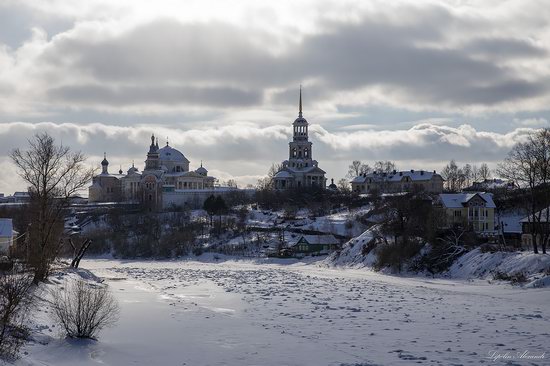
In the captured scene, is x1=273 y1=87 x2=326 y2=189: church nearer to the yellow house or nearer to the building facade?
the building facade

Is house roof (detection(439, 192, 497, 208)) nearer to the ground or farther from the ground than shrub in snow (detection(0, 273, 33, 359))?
farther from the ground

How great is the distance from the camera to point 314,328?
25.4m

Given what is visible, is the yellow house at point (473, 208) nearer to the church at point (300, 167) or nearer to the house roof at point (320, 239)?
the house roof at point (320, 239)

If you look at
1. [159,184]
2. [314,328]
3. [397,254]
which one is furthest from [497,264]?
[159,184]

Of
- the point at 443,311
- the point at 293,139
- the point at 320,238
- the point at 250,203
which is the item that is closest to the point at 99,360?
the point at 443,311

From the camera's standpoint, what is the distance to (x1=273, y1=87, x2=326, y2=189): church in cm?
14575

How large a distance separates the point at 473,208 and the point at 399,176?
67090 millimetres

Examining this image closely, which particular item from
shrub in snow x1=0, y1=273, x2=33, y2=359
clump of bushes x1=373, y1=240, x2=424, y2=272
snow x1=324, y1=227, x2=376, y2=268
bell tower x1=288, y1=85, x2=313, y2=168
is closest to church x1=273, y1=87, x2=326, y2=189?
bell tower x1=288, y1=85, x2=313, y2=168

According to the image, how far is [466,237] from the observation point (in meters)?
62.4

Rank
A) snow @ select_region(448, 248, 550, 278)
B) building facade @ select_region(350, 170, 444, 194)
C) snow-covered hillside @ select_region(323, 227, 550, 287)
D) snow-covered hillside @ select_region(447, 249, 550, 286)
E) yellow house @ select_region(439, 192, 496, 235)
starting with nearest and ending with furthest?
1. snow-covered hillside @ select_region(323, 227, 550, 287)
2. snow-covered hillside @ select_region(447, 249, 550, 286)
3. snow @ select_region(448, 248, 550, 278)
4. yellow house @ select_region(439, 192, 496, 235)
5. building facade @ select_region(350, 170, 444, 194)

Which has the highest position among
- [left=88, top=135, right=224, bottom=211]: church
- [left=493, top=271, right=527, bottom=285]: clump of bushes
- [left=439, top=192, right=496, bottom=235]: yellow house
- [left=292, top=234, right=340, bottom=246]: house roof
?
[left=88, top=135, right=224, bottom=211]: church

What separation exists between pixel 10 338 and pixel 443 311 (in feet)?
59.0

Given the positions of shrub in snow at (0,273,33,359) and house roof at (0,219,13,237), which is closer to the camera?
shrub in snow at (0,273,33,359)

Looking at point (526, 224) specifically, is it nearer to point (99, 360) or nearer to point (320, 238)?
point (320, 238)
